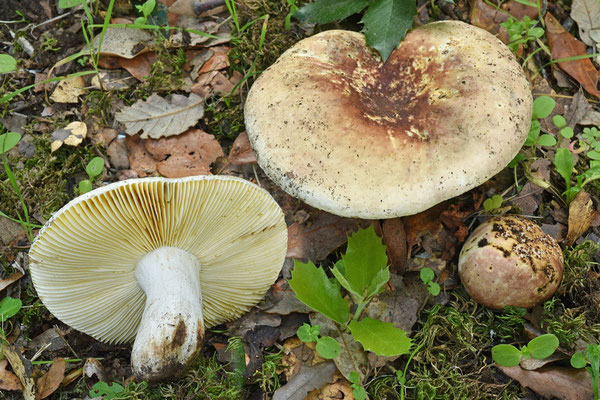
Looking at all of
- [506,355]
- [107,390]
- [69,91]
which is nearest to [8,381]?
[107,390]

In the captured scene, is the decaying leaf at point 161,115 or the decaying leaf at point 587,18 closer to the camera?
the decaying leaf at point 161,115

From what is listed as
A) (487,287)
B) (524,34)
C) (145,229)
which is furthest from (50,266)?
(524,34)

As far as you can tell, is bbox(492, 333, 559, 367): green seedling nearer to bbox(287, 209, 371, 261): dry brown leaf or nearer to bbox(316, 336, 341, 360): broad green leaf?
bbox(316, 336, 341, 360): broad green leaf

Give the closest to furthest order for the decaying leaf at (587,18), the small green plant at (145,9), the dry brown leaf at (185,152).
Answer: the dry brown leaf at (185,152) → the small green plant at (145,9) → the decaying leaf at (587,18)

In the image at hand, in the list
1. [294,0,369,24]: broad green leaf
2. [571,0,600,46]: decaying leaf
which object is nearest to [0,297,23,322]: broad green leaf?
[294,0,369,24]: broad green leaf

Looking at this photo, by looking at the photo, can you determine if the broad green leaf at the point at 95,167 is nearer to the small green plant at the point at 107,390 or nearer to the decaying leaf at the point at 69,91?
A: the decaying leaf at the point at 69,91

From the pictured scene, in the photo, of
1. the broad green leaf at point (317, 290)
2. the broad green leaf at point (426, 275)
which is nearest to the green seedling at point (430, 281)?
the broad green leaf at point (426, 275)

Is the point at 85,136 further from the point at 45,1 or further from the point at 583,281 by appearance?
the point at 583,281

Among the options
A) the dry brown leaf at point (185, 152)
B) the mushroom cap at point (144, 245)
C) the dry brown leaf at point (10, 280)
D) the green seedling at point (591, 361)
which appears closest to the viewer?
the mushroom cap at point (144, 245)
